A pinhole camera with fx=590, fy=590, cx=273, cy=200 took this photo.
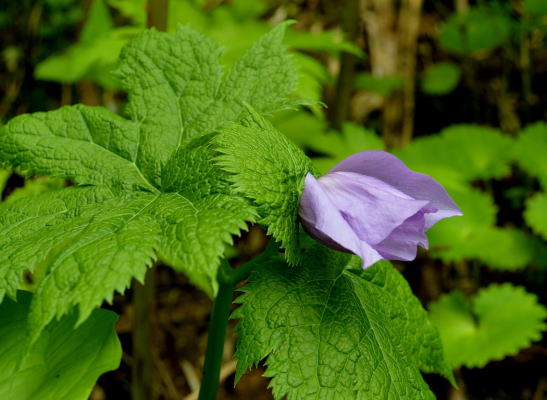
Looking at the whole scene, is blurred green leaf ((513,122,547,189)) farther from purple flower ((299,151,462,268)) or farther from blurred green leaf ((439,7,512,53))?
purple flower ((299,151,462,268))

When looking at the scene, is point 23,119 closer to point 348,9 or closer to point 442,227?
point 442,227

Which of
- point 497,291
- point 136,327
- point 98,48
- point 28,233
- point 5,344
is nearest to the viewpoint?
point 28,233

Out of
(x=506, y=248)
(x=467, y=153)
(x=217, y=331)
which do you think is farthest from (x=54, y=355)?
(x=467, y=153)

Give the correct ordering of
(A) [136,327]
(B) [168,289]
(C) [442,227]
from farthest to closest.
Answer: (B) [168,289] → (C) [442,227] → (A) [136,327]

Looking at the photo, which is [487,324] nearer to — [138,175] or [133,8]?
[138,175]

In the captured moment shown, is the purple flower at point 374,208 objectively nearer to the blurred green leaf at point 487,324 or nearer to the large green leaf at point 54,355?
the large green leaf at point 54,355

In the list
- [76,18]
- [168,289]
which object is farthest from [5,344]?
[76,18]

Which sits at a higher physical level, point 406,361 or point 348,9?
point 348,9
